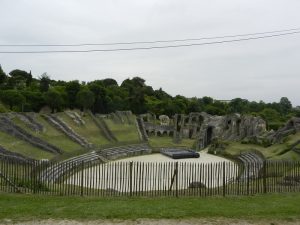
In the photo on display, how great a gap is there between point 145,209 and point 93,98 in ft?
205

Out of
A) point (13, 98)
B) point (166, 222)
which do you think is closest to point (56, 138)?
point (13, 98)

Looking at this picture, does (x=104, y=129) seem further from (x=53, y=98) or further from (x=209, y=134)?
(x=209, y=134)

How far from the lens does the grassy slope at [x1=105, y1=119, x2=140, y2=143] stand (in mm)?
57191

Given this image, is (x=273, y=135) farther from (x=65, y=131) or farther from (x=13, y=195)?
(x=13, y=195)

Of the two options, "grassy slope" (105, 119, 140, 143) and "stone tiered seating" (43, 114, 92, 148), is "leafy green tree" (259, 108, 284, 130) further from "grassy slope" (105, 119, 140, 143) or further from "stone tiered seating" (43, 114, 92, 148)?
"stone tiered seating" (43, 114, 92, 148)

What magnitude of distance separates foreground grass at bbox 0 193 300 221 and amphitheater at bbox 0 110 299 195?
4284 millimetres

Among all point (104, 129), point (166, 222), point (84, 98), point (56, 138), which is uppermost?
point (84, 98)

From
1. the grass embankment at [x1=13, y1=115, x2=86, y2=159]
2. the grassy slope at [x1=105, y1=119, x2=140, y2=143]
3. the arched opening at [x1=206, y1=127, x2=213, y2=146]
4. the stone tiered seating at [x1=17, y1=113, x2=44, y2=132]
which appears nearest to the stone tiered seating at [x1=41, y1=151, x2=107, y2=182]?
the grass embankment at [x1=13, y1=115, x2=86, y2=159]

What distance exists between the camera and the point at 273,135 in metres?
47.2

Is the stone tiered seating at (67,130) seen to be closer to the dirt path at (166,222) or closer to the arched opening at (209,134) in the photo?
the arched opening at (209,134)

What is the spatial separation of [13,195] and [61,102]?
183 ft

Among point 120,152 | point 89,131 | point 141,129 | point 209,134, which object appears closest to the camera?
point 120,152

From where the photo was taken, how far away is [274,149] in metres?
41.4

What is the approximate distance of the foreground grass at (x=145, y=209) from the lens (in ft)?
40.5
